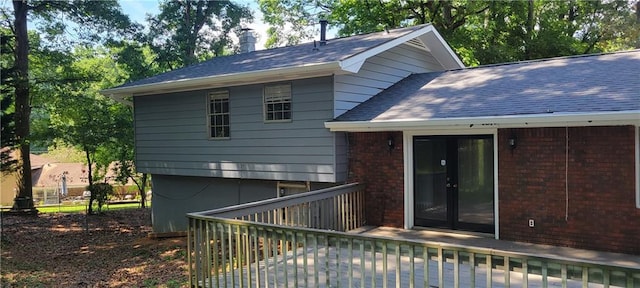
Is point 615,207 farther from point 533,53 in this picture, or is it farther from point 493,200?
point 533,53

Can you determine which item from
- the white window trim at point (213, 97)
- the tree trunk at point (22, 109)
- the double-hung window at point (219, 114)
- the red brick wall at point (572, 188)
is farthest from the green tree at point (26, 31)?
the red brick wall at point (572, 188)

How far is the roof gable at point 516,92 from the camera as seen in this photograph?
662 centimetres

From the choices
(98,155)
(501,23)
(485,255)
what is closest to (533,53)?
(501,23)

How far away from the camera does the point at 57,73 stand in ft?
55.7

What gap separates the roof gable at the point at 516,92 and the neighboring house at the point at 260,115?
2.15ft

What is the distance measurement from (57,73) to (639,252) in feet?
59.6

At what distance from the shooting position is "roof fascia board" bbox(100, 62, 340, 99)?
844 cm

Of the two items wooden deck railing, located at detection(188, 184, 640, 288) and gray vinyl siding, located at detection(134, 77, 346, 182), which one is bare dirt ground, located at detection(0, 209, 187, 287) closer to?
wooden deck railing, located at detection(188, 184, 640, 288)

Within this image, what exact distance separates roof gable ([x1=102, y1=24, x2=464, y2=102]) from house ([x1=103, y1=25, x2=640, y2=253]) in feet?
0.14

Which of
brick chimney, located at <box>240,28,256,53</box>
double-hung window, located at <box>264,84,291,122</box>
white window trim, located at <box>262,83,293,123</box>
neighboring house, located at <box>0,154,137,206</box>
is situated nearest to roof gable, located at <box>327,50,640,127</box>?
white window trim, located at <box>262,83,293,123</box>

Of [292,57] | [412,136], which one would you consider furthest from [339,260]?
[292,57]

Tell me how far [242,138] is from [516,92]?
5.66m

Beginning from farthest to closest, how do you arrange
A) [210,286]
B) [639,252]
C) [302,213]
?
[302,213] → [639,252] → [210,286]

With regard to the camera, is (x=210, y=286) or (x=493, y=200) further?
(x=493, y=200)
